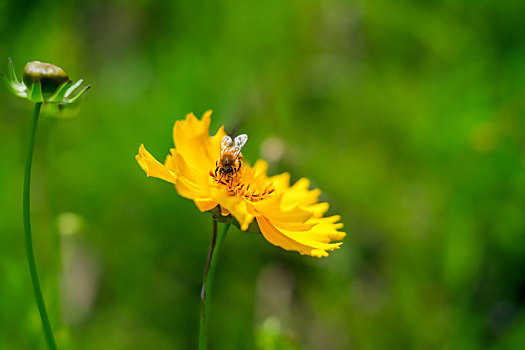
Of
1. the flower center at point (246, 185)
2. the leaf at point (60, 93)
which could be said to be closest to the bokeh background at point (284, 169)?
the flower center at point (246, 185)

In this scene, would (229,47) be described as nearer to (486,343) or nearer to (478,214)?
(478,214)

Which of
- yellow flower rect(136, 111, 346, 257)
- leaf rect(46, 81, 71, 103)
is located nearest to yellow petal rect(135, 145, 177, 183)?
yellow flower rect(136, 111, 346, 257)

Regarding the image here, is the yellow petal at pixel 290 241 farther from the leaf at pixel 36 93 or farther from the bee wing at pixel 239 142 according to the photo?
the leaf at pixel 36 93

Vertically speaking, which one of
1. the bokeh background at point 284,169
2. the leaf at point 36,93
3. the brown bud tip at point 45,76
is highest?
the brown bud tip at point 45,76

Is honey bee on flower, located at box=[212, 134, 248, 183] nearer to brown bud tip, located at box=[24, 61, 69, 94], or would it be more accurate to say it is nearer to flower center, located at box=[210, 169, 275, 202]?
flower center, located at box=[210, 169, 275, 202]

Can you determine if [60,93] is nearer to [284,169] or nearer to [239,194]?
[239,194]

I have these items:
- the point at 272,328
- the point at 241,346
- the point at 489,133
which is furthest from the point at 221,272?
the point at 489,133

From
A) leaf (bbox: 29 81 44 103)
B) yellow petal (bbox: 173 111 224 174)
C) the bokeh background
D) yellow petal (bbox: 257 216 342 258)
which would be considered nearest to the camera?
leaf (bbox: 29 81 44 103)
